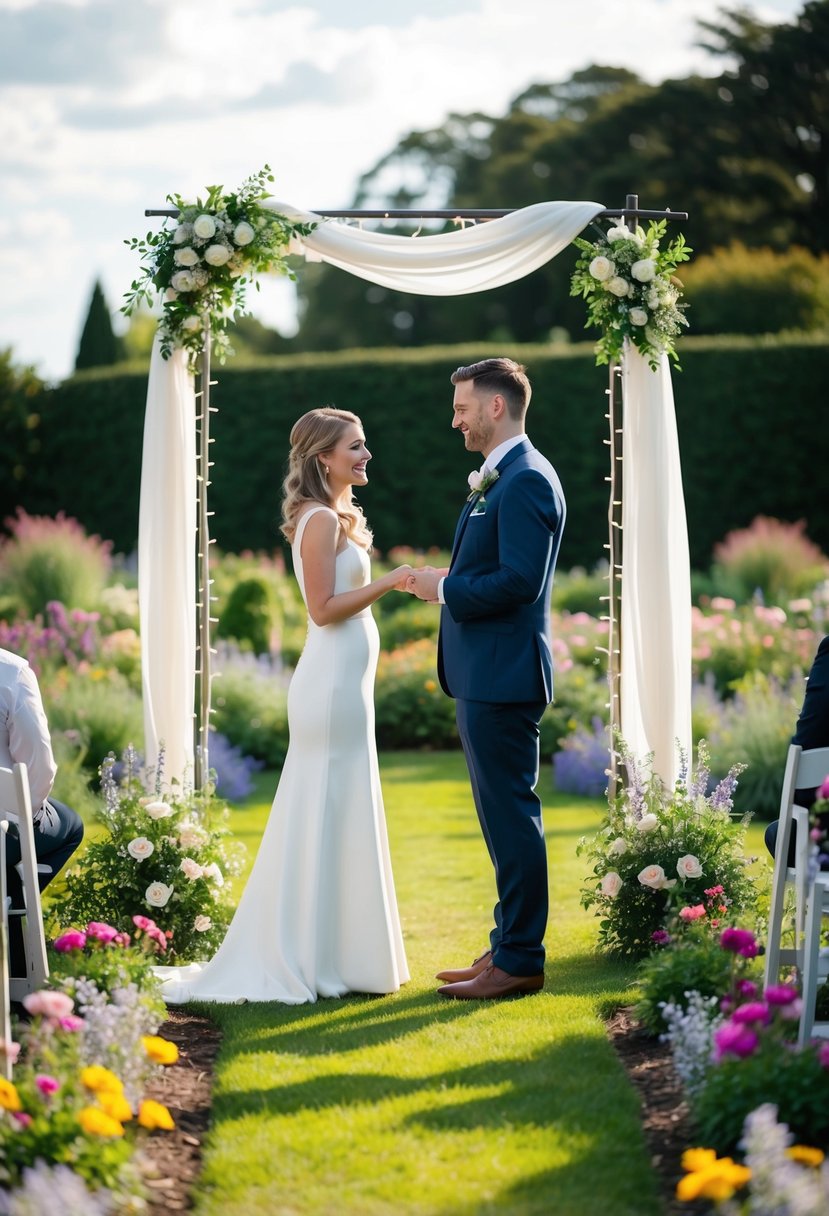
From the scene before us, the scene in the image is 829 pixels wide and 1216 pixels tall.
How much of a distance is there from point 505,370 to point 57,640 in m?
6.40

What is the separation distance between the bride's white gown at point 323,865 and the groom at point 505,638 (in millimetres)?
325

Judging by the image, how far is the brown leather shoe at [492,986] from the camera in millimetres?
4785

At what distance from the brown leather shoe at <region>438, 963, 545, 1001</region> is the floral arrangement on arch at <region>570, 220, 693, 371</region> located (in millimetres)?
2324

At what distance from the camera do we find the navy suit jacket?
179 inches

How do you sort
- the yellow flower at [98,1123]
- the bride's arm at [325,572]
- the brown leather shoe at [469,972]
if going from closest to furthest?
1. the yellow flower at [98,1123]
2. the bride's arm at [325,572]
3. the brown leather shoe at [469,972]

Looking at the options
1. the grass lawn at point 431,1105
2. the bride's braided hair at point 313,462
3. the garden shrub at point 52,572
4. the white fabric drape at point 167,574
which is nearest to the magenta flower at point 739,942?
the grass lawn at point 431,1105

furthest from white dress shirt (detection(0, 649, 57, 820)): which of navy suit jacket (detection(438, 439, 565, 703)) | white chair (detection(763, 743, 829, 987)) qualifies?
white chair (detection(763, 743, 829, 987))

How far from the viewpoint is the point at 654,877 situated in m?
5.09

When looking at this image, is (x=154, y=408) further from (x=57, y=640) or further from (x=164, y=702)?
(x=57, y=640)

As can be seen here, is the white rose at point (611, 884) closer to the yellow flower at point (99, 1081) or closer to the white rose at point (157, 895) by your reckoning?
the white rose at point (157, 895)

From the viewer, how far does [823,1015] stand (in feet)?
14.1

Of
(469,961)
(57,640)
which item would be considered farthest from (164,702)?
(57,640)

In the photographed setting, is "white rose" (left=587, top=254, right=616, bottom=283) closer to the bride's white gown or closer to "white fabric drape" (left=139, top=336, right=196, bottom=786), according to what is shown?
the bride's white gown

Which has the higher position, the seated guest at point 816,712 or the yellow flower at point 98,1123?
the seated guest at point 816,712
